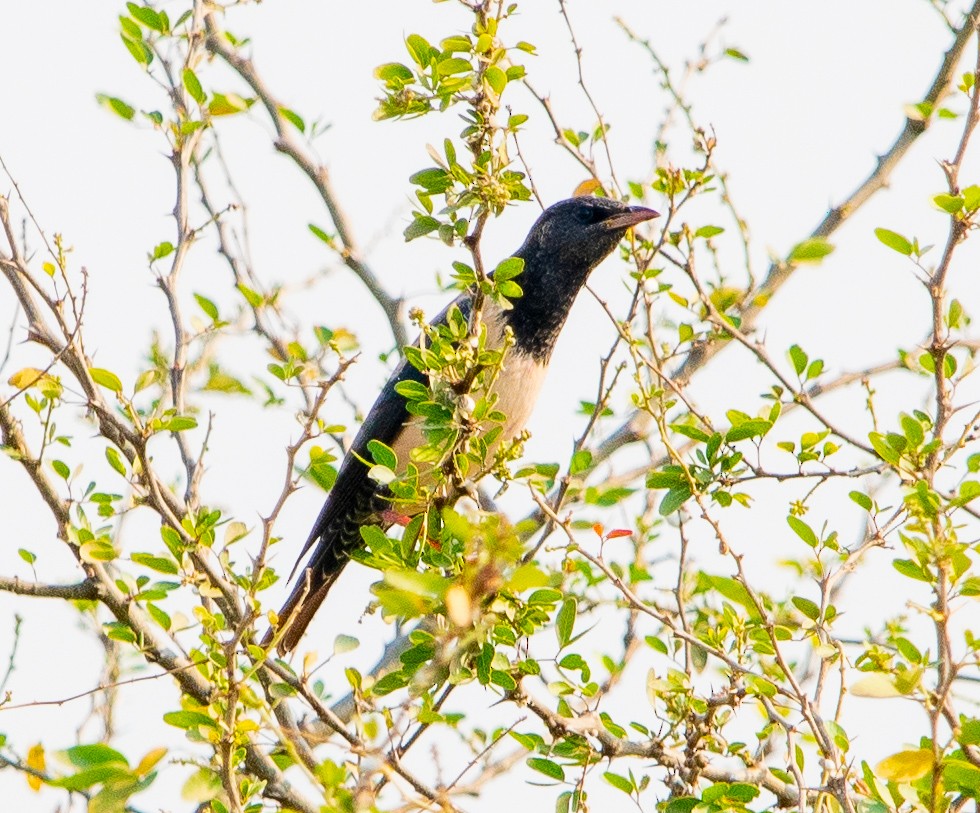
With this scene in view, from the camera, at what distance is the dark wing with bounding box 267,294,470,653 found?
20.7 ft

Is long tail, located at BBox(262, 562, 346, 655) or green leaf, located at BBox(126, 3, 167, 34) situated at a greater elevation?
green leaf, located at BBox(126, 3, 167, 34)

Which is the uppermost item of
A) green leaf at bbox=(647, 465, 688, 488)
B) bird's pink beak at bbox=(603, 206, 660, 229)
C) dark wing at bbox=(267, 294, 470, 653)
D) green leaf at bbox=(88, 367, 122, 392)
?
bird's pink beak at bbox=(603, 206, 660, 229)

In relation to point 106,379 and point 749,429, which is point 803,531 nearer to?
point 749,429

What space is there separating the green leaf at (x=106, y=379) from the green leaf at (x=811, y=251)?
86.4 inches

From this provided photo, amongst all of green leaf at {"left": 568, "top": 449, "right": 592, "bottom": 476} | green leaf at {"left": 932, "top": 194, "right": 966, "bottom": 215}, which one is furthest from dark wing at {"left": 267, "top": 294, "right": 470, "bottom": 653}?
green leaf at {"left": 932, "top": 194, "right": 966, "bottom": 215}

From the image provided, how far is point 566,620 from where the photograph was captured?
12.7 ft

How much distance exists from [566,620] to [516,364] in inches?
99.0

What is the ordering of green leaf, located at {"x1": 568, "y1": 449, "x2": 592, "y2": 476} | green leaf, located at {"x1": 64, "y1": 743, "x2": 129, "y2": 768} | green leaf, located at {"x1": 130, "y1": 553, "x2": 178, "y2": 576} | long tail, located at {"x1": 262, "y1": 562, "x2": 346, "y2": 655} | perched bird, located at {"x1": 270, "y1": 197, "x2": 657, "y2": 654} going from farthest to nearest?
perched bird, located at {"x1": 270, "y1": 197, "x2": 657, "y2": 654} < long tail, located at {"x1": 262, "y1": 562, "x2": 346, "y2": 655} < green leaf, located at {"x1": 568, "y1": 449, "x2": 592, "y2": 476} < green leaf, located at {"x1": 130, "y1": 553, "x2": 178, "y2": 576} < green leaf, located at {"x1": 64, "y1": 743, "x2": 129, "y2": 768}

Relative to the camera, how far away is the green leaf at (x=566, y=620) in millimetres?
3848

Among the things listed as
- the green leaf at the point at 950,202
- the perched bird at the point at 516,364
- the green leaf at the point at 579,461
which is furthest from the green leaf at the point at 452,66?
the perched bird at the point at 516,364

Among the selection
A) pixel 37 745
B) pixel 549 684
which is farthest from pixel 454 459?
pixel 37 745

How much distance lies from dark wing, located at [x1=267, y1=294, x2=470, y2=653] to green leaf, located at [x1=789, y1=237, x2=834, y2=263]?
235 centimetres

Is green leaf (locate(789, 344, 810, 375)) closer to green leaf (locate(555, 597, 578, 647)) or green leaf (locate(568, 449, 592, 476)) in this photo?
green leaf (locate(568, 449, 592, 476))

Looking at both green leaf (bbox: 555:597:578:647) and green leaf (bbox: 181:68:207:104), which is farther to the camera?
green leaf (bbox: 181:68:207:104)
